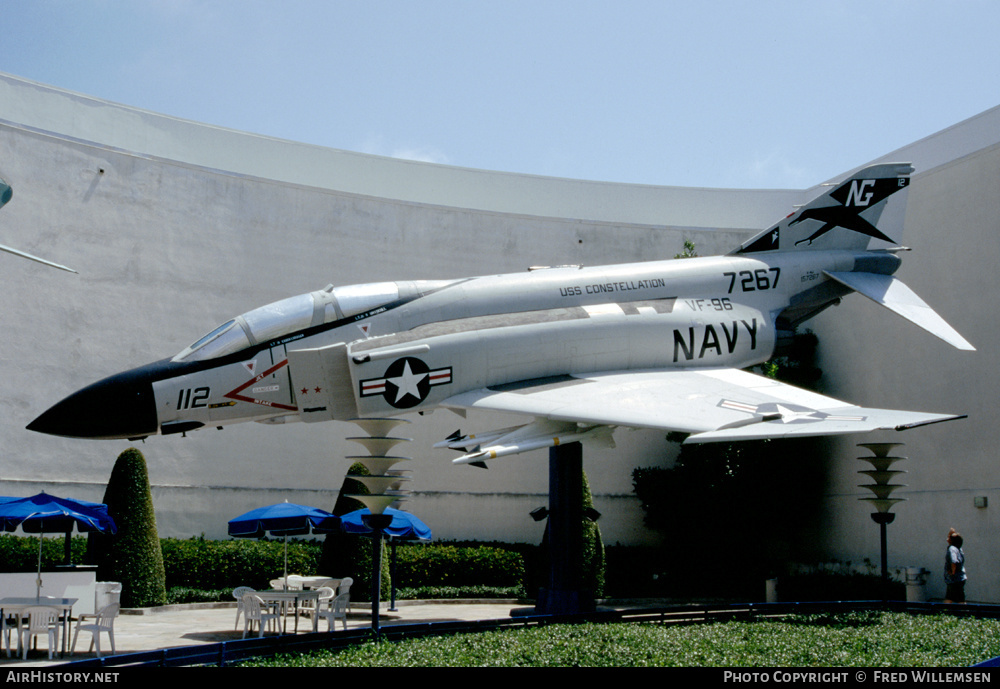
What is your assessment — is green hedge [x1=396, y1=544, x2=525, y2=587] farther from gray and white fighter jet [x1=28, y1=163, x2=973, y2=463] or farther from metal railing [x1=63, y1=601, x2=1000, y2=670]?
gray and white fighter jet [x1=28, y1=163, x2=973, y2=463]

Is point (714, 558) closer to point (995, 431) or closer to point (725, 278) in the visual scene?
point (995, 431)

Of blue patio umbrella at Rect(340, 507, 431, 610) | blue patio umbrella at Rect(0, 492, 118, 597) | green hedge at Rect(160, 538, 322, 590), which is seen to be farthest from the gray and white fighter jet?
green hedge at Rect(160, 538, 322, 590)

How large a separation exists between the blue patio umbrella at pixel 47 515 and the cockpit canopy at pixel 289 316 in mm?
3296

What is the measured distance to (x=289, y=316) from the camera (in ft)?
45.9

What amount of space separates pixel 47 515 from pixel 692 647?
10.1 m

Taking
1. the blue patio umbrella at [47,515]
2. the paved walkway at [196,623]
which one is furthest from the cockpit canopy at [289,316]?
the paved walkway at [196,623]

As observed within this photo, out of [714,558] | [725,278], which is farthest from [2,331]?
[714,558]

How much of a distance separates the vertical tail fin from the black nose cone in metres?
11.6

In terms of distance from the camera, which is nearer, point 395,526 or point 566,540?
point 566,540

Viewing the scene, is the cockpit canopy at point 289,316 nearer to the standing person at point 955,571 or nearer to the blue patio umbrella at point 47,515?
the blue patio umbrella at point 47,515

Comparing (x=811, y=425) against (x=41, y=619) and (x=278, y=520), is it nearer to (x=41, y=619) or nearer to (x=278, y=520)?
(x=278, y=520)

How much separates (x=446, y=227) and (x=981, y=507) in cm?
1725

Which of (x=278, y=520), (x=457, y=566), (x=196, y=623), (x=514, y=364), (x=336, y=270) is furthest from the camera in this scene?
(x=336, y=270)

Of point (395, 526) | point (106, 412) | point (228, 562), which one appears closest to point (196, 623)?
point (228, 562)
